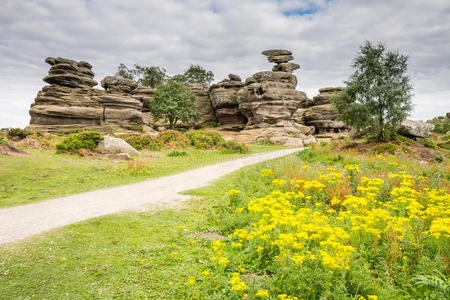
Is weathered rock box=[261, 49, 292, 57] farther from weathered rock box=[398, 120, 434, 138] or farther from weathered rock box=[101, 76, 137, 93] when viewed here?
weathered rock box=[398, 120, 434, 138]

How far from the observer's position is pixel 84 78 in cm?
4531

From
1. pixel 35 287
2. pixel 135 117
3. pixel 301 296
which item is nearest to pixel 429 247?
pixel 301 296

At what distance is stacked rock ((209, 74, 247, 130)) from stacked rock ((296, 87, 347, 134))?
13.4 meters

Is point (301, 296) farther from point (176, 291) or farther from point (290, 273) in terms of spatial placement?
point (176, 291)

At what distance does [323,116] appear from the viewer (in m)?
50.9

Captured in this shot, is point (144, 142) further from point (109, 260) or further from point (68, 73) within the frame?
point (68, 73)

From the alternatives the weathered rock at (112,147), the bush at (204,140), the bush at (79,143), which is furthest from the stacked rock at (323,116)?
the bush at (79,143)

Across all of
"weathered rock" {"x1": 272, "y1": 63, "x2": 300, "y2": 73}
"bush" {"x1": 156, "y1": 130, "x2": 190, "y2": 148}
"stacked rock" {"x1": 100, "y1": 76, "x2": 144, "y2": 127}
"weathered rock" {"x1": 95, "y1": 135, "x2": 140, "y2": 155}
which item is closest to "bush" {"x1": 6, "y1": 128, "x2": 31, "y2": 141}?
"weathered rock" {"x1": 95, "y1": 135, "x2": 140, "y2": 155}

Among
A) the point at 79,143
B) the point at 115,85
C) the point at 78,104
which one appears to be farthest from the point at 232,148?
the point at 115,85

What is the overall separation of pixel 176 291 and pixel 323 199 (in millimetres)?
5288

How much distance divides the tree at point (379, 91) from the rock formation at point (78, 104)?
3460 centimetres

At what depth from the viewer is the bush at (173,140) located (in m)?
25.0

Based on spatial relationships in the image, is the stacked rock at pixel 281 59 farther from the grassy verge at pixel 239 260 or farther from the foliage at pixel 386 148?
the grassy verge at pixel 239 260

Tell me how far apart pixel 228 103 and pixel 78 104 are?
27324mm
